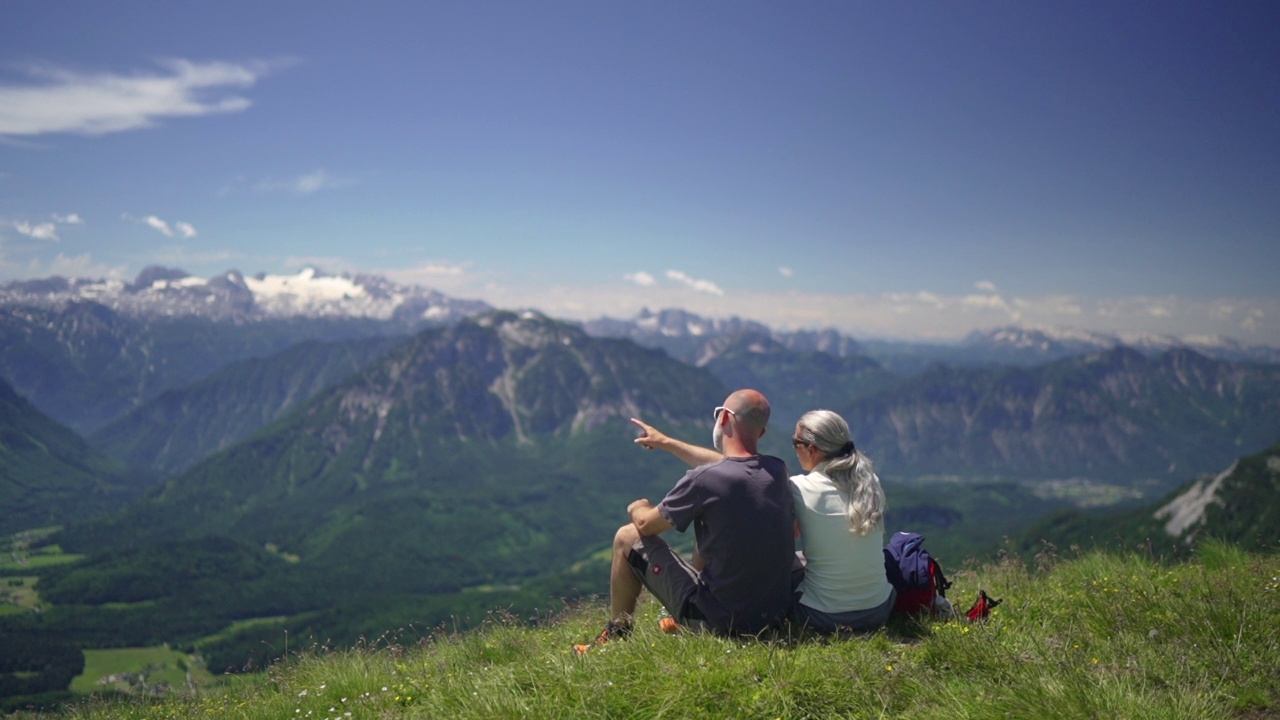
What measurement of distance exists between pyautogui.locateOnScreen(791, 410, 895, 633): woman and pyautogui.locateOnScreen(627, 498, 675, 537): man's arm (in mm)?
1672

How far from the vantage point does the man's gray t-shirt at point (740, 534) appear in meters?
7.75

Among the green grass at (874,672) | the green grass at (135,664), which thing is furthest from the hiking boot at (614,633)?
the green grass at (135,664)

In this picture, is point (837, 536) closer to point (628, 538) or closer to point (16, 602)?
point (628, 538)

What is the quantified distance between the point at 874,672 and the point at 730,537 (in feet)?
6.65

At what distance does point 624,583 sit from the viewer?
8.73 metres

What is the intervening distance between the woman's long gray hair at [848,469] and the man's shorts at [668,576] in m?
2.14

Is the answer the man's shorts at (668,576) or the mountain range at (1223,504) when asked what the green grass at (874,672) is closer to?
the man's shorts at (668,576)

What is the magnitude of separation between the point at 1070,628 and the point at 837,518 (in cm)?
310

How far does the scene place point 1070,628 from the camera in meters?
7.95

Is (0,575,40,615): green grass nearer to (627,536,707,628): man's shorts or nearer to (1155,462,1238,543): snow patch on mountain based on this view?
(627,536,707,628): man's shorts

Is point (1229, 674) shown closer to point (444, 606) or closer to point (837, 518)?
point (837, 518)

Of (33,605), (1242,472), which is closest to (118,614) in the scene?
(33,605)

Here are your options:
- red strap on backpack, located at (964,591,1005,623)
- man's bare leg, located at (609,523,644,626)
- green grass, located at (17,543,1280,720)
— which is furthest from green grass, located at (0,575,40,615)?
red strap on backpack, located at (964,591,1005,623)

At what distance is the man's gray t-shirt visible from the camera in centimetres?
775
